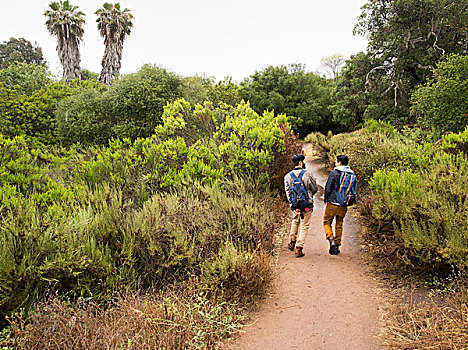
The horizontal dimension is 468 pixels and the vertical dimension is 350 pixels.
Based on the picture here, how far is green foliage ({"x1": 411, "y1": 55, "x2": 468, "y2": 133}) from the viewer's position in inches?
485

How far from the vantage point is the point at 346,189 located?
5.80 metres

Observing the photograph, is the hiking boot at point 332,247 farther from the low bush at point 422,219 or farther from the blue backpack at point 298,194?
the blue backpack at point 298,194

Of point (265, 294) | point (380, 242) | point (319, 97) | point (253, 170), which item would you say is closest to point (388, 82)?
point (319, 97)

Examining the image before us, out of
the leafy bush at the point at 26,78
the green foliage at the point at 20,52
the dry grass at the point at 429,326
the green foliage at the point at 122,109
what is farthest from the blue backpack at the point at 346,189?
the green foliage at the point at 20,52

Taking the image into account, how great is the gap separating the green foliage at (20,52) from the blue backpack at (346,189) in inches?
Result: 1998

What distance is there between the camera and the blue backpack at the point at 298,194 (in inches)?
231

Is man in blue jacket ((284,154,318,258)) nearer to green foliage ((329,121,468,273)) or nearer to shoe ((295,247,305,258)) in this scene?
shoe ((295,247,305,258))

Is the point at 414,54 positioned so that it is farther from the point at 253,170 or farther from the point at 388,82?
the point at 253,170

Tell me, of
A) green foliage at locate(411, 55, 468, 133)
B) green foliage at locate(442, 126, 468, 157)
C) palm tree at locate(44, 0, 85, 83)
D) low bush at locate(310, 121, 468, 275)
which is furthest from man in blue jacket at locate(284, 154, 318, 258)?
palm tree at locate(44, 0, 85, 83)

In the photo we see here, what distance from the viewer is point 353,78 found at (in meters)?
23.5

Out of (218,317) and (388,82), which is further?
(388,82)

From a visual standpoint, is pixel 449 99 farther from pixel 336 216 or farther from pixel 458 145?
pixel 336 216

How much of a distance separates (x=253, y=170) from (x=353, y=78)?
17917 mm

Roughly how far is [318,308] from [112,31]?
104 ft
